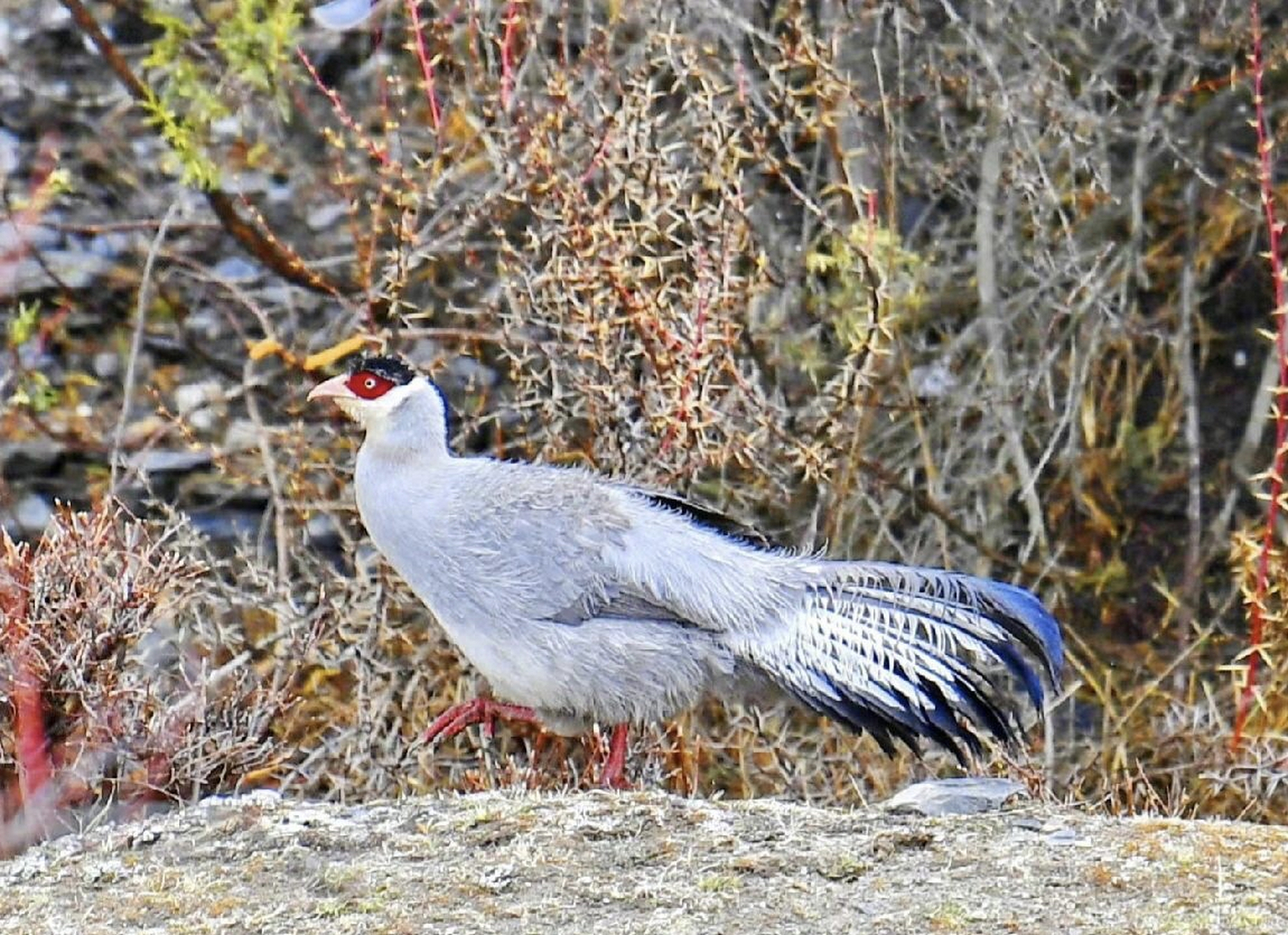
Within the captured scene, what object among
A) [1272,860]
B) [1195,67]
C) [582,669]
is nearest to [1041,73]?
[1195,67]

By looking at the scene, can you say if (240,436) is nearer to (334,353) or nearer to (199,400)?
Answer: (199,400)

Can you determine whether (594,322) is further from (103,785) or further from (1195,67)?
(1195,67)

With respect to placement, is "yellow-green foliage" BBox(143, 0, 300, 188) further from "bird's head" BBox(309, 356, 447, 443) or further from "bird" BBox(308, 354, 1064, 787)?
"bird" BBox(308, 354, 1064, 787)

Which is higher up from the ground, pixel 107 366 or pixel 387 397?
pixel 387 397

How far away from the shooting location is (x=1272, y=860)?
4766 mm

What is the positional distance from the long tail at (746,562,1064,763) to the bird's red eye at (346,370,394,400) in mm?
1288

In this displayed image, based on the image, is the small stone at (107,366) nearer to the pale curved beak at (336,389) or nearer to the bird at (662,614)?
the pale curved beak at (336,389)

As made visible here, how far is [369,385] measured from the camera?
616 cm

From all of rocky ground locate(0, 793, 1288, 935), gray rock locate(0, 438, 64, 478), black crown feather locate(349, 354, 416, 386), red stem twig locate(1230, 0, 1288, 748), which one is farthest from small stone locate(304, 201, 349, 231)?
rocky ground locate(0, 793, 1288, 935)

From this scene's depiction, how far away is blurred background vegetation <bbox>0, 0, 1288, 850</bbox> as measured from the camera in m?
6.84

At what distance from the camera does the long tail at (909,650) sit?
560 centimetres

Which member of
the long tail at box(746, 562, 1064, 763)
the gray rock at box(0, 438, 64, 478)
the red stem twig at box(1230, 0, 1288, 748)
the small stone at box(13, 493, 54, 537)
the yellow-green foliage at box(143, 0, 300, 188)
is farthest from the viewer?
the gray rock at box(0, 438, 64, 478)

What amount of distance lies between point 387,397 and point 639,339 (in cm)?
110

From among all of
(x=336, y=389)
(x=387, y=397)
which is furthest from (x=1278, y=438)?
(x=336, y=389)
